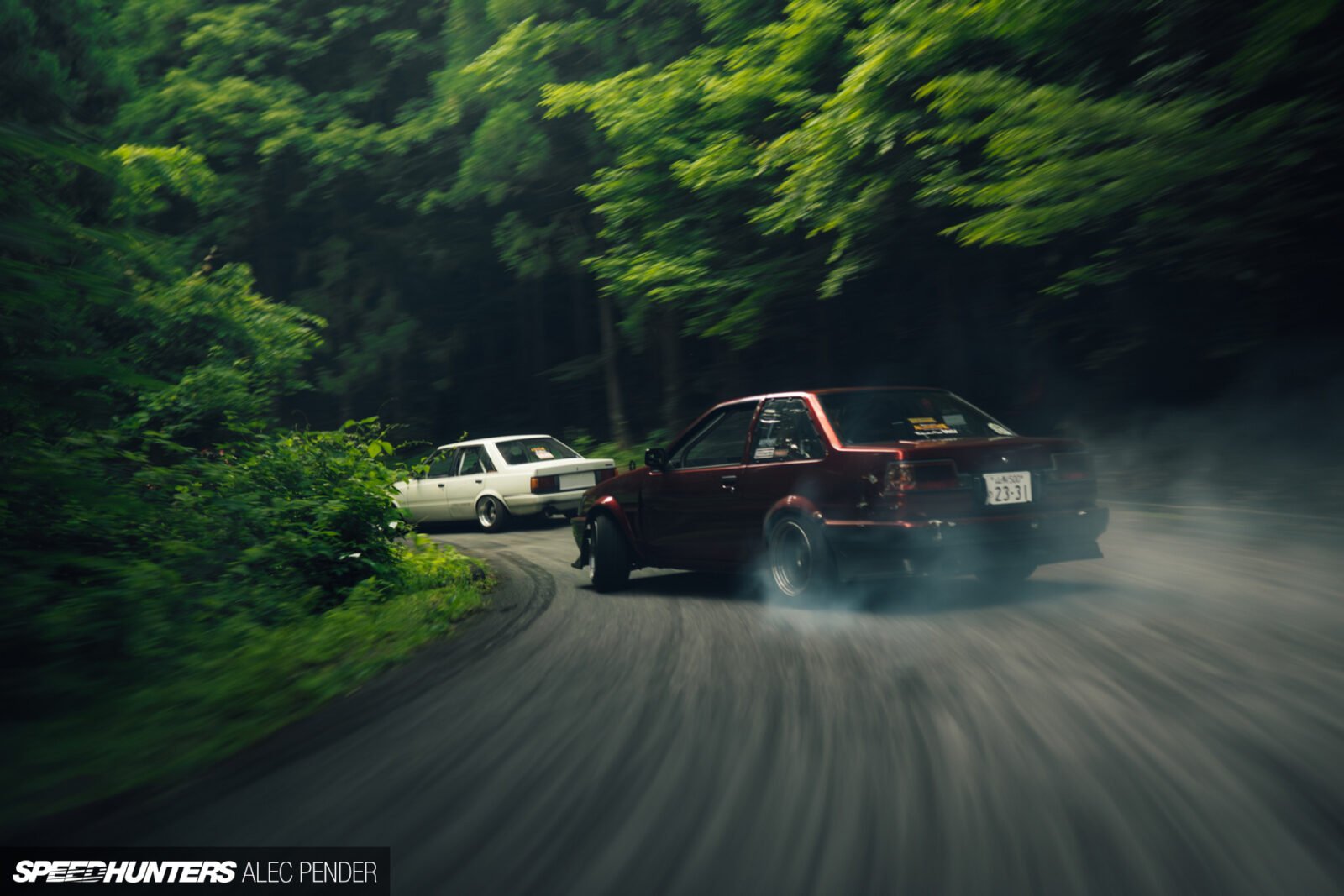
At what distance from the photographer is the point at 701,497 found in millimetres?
8484

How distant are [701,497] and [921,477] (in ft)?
6.68

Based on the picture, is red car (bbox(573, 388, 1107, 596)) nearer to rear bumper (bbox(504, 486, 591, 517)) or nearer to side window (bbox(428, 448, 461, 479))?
rear bumper (bbox(504, 486, 591, 517))

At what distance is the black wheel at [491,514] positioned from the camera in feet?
54.4

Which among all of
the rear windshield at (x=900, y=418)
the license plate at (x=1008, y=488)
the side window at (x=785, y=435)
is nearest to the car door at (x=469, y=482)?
the side window at (x=785, y=435)

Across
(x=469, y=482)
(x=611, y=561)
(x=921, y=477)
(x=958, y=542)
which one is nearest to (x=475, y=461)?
(x=469, y=482)

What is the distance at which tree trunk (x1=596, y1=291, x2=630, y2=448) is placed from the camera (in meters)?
24.4

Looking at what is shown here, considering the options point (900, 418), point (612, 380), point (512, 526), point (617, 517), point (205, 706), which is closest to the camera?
point (205, 706)

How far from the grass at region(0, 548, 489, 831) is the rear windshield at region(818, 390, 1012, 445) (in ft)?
9.73

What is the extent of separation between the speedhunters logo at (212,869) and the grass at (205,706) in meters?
0.48

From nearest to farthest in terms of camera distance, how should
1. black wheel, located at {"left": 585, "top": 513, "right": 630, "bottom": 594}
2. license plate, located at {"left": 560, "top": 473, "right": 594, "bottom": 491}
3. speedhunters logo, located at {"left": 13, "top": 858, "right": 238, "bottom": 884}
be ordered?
speedhunters logo, located at {"left": 13, "top": 858, "right": 238, "bottom": 884}, black wheel, located at {"left": 585, "top": 513, "right": 630, "bottom": 594}, license plate, located at {"left": 560, "top": 473, "right": 594, "bottom": 491}

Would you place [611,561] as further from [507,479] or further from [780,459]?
[507,479]

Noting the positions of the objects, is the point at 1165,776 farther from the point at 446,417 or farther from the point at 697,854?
the point at 446,417

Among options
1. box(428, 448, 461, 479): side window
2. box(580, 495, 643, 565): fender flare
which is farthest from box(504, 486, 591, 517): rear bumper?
box(580, 495, 643, 565): fender flare

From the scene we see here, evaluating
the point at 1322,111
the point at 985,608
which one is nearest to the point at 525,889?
the point at 985,608
